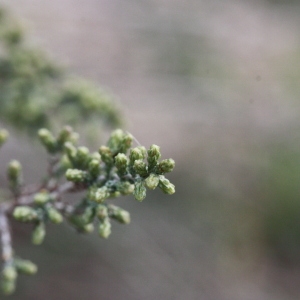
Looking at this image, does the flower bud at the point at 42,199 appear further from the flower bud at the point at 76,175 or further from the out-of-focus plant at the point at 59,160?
the flower bud at the point at 76,175

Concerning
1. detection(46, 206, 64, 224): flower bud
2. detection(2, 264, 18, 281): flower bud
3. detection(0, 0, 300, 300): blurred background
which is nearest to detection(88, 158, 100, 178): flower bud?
detection(46, 206, 64, 224): flower bud

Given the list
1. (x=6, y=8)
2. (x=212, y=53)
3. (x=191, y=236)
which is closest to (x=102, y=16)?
(x=212, y=53)

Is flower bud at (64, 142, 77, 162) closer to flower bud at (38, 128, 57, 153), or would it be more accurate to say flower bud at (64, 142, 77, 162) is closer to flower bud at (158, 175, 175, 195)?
flower bud at (38, 128, 57, 153)

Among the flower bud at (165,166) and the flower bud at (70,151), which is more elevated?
the flower bud at (70,151)

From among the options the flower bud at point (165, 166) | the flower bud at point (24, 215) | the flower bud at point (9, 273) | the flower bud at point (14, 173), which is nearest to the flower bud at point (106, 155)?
the flower bud at point (165, 166)

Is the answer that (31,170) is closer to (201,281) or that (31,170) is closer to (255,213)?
(201,281)

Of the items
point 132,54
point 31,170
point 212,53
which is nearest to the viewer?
point 31,170
